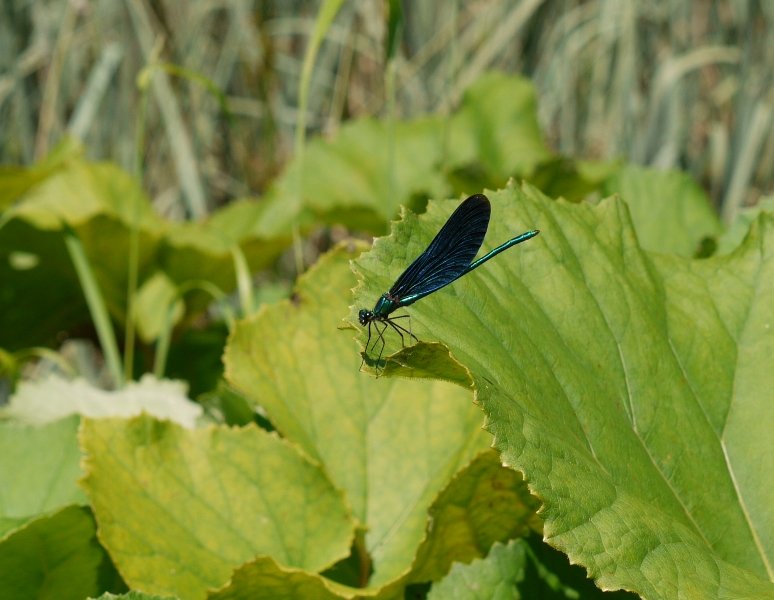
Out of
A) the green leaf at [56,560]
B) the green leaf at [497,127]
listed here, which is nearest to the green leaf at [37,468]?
the green leaf at [56,560]

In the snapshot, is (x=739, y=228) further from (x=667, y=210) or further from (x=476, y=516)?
(x=476, y=516)

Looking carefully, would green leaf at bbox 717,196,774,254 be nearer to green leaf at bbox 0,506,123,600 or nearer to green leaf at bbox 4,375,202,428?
green leaf at bbox 4,375,202,428

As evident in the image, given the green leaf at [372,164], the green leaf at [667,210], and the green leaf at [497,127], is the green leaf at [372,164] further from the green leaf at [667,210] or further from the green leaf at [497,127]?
the green leaf at [667,210]

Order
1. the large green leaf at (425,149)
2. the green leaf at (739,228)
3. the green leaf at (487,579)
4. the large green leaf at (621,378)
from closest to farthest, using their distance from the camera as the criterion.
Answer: the large green leaf at (621,378), the green leaf at (487,579), the green leaf at (739,228), the large green leaf at (425,149)

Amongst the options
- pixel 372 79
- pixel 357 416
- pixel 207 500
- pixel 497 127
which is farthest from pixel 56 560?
pixel 372 79

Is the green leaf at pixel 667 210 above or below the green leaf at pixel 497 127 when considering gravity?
above

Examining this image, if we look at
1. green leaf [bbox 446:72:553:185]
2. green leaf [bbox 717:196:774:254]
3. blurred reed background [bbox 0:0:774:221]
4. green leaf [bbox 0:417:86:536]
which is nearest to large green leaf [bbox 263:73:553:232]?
green leaf [bbox 446:72:553:185]

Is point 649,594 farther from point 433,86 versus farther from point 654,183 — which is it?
point 433,86

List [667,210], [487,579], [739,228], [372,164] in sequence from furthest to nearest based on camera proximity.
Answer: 1. [372,164]
2. [667,210]
3. [739,228]
4. [487,579]
